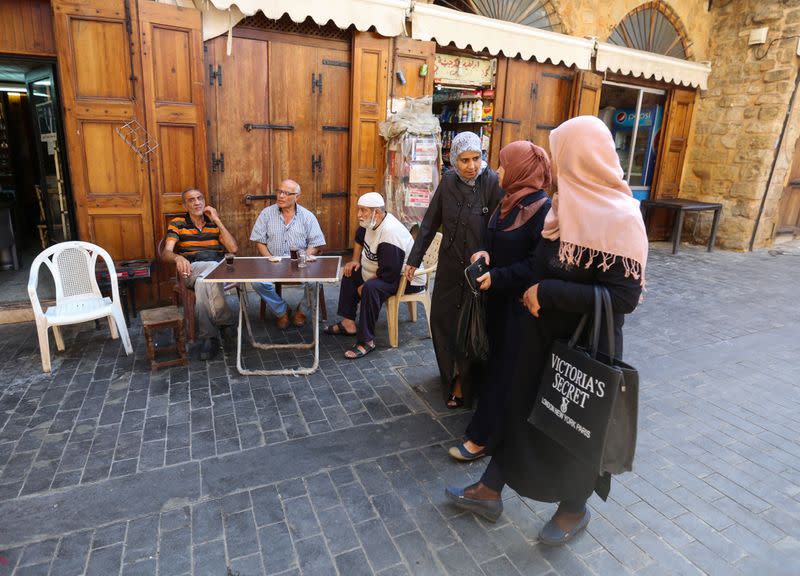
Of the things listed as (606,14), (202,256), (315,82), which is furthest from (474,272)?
(606,14)

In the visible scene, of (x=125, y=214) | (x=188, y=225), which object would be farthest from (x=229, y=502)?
(x=125, y=214)

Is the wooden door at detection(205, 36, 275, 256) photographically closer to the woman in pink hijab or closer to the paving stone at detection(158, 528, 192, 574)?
the paving stone at detection(158, 528, 192, 574)

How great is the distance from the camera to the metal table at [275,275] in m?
3.38

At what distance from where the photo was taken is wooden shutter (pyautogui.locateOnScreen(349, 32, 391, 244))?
5.55 metres

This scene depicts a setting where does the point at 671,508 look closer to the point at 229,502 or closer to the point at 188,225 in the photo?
the point at 229,502

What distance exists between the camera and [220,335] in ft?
13.9

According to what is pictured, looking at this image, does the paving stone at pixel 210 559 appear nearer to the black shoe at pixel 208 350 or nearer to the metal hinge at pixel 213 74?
the black shoe at pixel 208 350

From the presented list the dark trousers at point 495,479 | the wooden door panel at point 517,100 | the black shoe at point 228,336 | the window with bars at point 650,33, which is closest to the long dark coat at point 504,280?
the dark trousers at point 495,479

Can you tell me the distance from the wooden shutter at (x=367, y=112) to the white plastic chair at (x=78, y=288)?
277 cm

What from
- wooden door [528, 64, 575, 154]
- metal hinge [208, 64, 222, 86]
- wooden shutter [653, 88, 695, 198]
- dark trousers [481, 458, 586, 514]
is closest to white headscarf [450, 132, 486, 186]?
dark trousers [481, 458, 586, 514]

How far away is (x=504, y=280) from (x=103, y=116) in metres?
3.90

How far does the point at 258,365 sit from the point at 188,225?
1445mm

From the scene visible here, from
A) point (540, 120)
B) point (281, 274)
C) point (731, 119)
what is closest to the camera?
point (281, 274)

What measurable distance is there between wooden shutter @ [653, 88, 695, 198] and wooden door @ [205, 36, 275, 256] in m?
6.91
